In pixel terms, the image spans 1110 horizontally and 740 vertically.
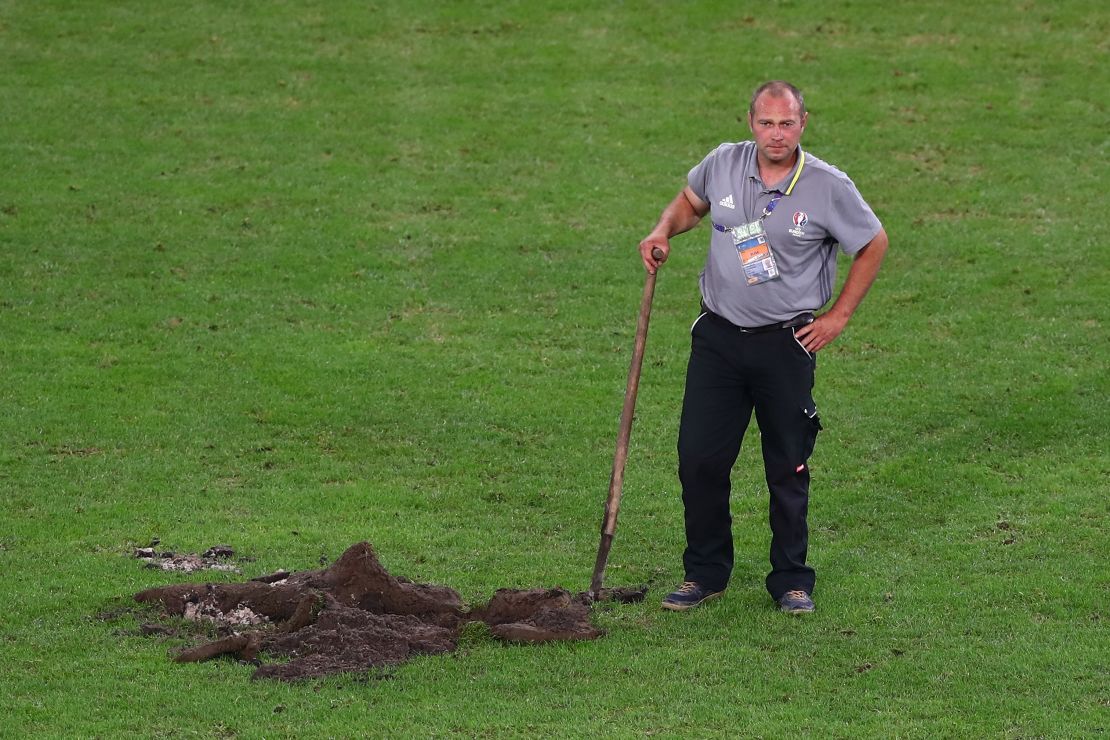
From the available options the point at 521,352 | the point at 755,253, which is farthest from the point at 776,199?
the point at 521,352

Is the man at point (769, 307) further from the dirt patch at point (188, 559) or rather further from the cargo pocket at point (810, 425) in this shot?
the dirt patch at point (188, 559)

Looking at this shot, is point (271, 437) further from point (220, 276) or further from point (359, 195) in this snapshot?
point (359, 195)

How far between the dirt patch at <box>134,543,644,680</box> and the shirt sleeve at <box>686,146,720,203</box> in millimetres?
2132

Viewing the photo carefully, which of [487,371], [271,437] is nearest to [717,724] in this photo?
[271,437]

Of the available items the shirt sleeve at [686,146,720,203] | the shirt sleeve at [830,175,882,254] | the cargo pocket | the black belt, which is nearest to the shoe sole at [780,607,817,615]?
the cargo pocket

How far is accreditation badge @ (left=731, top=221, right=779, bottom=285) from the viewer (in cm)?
787

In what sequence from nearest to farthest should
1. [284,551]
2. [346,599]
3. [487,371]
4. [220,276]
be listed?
Result: [346,599] → [284,551] → [487,371] → [220,276]

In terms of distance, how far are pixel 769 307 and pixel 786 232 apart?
375 mm

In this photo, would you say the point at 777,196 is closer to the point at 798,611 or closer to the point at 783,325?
the point at 783,325

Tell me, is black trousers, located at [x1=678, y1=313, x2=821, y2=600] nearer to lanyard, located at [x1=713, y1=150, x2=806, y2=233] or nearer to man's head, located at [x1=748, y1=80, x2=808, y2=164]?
lanyard, located at [x1=713, y1=150, x2=806, y2=233]

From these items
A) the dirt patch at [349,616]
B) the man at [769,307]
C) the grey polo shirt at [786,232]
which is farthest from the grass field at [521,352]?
the grey polo shirt at [786,232]

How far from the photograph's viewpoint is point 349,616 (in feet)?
25.1

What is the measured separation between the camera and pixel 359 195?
18125 millimetres

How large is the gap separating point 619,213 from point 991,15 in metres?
8.12
